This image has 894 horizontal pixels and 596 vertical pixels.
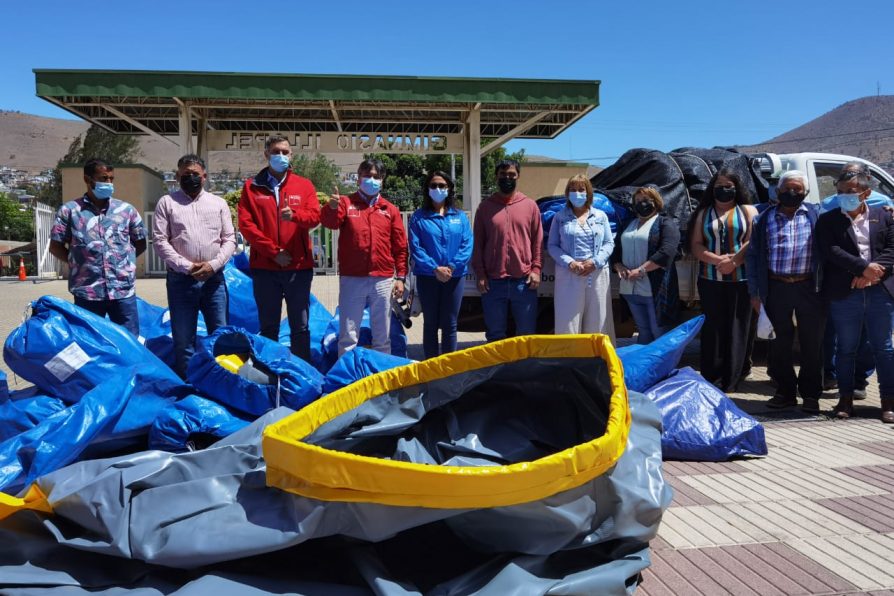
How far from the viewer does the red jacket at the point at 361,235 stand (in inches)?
217

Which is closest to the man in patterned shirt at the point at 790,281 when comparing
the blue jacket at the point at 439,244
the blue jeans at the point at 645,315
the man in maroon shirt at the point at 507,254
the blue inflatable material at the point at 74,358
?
the blue jeans at the point at 645,315

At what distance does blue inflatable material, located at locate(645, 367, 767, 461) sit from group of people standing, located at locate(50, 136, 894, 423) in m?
1.42

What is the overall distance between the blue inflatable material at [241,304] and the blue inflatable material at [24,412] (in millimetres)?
2194

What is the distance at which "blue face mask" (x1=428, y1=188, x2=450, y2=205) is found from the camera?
18.8 feet

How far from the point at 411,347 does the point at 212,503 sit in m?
5.87

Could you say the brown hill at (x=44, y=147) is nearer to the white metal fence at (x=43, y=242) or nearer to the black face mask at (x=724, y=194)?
the white metal fence at (x=43, y=242)

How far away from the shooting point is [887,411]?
5.38 m

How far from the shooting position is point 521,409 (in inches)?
142

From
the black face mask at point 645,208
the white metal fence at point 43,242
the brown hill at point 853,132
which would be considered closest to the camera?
the black face mask at point 645,208

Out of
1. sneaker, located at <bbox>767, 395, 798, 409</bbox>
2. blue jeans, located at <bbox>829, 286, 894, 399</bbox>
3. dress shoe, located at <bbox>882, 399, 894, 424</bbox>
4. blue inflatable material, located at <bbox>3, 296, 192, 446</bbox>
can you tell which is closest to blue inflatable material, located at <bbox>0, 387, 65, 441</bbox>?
blue inflatable material, located at <bbox>3, 296, 192, 446</bbox>

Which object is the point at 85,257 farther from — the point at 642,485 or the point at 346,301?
the point at 642,485

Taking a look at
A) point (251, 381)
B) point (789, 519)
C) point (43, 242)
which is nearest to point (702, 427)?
point (789, 519)

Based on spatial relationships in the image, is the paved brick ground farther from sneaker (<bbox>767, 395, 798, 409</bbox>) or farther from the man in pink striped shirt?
the man in pink striped shirt

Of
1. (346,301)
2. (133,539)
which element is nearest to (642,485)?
(133,539)
